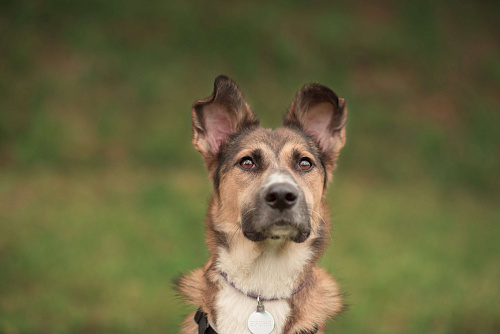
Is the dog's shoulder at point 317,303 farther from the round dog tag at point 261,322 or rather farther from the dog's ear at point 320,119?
the dog's ear at point 320,119

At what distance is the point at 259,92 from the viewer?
13500 millimetres

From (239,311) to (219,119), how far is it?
187cm

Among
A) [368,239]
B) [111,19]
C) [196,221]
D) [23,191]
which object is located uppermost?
[111,19]

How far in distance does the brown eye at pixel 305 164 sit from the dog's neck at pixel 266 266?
73cm

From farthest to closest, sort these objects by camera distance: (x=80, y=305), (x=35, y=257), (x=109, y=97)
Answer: (x=109, y=97) → (x=35, y=257) → (x=80, y=305)

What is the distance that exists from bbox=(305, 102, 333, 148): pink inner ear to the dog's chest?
5.79 feet

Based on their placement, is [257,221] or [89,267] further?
[89,267]

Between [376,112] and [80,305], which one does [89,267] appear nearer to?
[80,305]

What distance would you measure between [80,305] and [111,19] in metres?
8.64

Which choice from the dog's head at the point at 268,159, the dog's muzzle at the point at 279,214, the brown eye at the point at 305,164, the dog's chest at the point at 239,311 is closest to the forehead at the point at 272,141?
the dog's head at the point at 268,159

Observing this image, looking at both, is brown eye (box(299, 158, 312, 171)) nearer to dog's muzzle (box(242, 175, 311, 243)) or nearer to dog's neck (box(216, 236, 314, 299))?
dog's muzzle (box(242, 175, 311, 243))

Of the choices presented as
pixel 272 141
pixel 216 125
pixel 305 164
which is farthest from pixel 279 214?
pixel 216 125

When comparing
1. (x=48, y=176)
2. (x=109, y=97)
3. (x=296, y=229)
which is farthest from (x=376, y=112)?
(x=296, y=229)

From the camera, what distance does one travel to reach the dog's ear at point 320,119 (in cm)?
486
